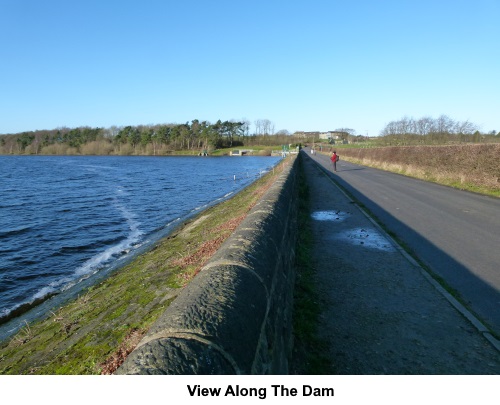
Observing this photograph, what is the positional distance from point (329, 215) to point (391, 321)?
7781 millimetres

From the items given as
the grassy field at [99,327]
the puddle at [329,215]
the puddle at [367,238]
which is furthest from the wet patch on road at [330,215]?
the grassy field at [99,327]

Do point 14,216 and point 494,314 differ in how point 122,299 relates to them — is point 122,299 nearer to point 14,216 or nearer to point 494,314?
point 494,314

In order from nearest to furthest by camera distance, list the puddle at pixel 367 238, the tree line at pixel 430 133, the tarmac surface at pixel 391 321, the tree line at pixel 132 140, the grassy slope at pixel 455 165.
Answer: the tarmac surface at pixel 391 321, the puddle at pixel 367 238, the grassy slope at pixel 455 165, the tree line at pixel 430 133, the tree line at pixel 132 140

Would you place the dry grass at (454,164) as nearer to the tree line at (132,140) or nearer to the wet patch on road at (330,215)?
the wet patch on road at (330,215)

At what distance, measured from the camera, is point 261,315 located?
2447 millimetres

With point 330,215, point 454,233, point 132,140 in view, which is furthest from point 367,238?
point 132,140

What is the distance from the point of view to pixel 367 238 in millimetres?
9008

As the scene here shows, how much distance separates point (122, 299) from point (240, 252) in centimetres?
486

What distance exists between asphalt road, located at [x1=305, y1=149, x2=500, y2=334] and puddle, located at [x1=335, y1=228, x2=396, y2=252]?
573mm

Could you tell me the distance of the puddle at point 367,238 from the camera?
8.30 metres

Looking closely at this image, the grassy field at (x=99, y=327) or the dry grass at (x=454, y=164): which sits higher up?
the dry grass at (x=454, y=164)

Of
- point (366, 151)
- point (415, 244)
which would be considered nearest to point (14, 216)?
point (415, 244)

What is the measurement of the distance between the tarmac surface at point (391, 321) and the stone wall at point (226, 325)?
1201 millimetres

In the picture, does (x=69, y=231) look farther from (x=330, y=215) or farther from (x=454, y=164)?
(x=454, y=164)
